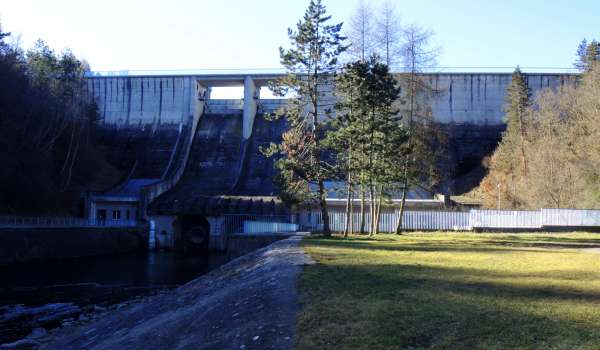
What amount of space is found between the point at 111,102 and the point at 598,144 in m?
50.7

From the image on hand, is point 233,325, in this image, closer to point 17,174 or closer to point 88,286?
point 88,286

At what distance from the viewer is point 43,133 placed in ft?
146

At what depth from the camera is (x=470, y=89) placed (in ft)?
197

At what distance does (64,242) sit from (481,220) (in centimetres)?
2735

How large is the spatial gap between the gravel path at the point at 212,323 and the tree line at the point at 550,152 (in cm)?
2953

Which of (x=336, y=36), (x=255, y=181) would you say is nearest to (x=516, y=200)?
(x=255, y=181)

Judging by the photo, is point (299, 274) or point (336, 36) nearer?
point (299, 274)

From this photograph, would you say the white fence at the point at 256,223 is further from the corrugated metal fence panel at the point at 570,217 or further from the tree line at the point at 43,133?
the corrugated metal fence panel at the point at 570,217

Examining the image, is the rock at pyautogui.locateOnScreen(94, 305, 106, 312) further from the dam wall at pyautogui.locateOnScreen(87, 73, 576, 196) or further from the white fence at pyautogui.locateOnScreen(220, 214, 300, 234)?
the dam wall at pyautogui.locateOnScreen(87, 73, 576, 196)

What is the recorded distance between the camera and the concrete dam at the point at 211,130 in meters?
50.6

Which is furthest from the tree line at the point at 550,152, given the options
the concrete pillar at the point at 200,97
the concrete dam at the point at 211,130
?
the concrete pillar at the point at 200,97

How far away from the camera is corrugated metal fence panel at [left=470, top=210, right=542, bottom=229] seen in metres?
35.5

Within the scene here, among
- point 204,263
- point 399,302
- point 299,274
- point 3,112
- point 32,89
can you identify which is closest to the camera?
point 399,302

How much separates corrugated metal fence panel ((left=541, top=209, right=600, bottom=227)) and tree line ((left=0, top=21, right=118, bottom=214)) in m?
35.1
